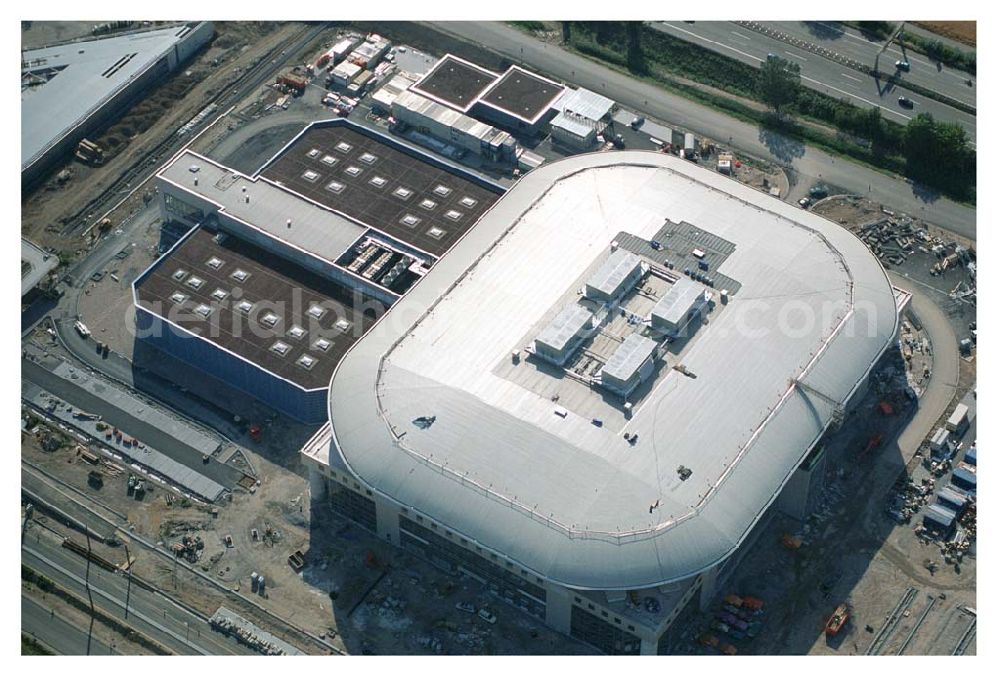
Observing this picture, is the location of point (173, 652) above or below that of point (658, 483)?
below

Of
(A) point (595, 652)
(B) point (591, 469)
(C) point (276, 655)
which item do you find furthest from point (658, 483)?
(C) point (276, 655)

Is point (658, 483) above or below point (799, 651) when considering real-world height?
above

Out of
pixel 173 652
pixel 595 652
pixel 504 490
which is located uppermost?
pixel 504 490

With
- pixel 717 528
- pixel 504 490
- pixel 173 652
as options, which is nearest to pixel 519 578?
pixel 504 490

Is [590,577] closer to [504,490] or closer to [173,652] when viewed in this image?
[504,490]

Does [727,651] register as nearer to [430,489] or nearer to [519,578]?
[519,578]
